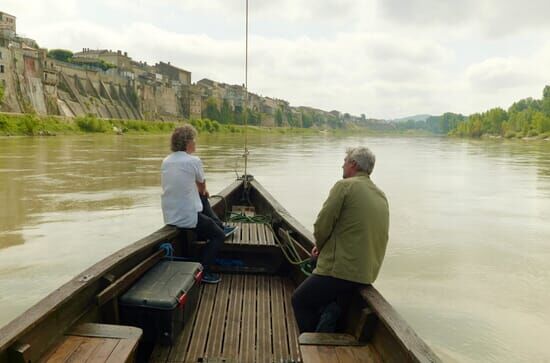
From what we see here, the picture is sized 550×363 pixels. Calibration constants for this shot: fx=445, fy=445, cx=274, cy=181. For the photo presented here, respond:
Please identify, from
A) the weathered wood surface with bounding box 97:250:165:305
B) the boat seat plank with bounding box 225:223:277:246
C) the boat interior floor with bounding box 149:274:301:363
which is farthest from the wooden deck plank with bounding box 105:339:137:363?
the boat seat plank with bounding box 225:223:277:246

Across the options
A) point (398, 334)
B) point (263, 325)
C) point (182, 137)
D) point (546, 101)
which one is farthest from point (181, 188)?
point (546, 101)

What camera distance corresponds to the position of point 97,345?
2.54 m

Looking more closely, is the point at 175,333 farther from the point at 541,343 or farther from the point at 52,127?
the point at 52,127

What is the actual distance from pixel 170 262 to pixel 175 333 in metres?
0.72

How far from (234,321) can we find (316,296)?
1006 millimetres

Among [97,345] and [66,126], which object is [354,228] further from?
[66,126]

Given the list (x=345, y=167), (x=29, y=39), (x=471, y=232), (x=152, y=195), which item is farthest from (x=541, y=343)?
(x=29, y=39)

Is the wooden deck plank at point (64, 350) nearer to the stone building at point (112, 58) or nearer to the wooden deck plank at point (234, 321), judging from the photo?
the wooden deck plank at point (234, 321)

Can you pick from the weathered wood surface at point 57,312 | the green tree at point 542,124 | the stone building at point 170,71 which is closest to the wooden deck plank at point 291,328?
the weathered wood surface at point 57,312

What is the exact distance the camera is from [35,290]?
5.96 metres

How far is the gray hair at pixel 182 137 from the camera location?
165 inches

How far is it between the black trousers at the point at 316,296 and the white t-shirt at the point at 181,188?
1596 mm

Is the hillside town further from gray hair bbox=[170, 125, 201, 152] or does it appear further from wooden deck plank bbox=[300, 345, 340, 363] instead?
wooden deck plank bbox=[300, 345, 340, 363]

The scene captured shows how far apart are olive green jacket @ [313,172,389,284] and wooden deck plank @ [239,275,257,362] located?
0.91 m
